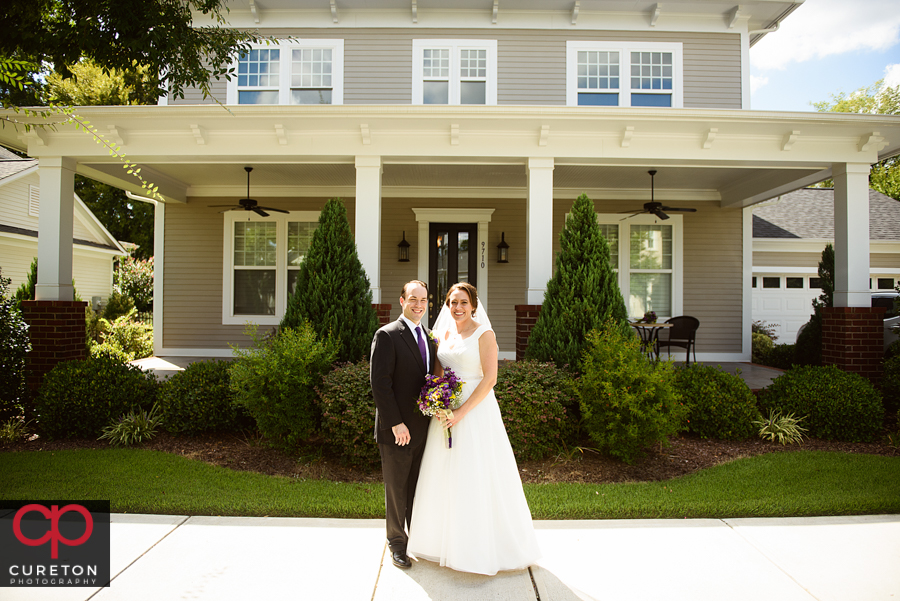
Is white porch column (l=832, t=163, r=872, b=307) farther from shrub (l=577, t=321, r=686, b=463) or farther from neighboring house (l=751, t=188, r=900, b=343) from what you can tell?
neighboring house (l=751, t=188, r=900, b=343)

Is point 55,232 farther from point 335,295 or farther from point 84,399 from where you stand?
point 335,295

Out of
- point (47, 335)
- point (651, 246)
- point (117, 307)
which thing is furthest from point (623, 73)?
point (117, 307)

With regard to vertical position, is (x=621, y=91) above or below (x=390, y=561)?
above

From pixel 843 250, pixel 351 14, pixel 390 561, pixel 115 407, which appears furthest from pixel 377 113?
pixel 843 250

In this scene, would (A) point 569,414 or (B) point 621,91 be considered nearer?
(A) point 569,414

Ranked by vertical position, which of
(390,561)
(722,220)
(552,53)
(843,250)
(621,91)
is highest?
(552,53)

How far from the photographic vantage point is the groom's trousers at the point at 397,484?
115 inches

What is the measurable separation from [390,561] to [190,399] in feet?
11.7

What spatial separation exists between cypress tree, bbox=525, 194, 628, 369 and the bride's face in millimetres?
2601

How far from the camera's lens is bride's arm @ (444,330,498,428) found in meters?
2.87

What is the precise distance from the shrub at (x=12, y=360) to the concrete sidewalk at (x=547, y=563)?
3.37m

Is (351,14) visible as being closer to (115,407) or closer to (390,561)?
(115,407)

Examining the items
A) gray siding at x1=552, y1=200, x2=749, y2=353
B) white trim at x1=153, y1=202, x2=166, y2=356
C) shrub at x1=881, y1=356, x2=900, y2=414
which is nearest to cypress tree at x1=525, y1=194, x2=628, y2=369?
shrub at x1=881, y1=356, x2=900, y2=414

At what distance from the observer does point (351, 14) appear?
8859 mm
